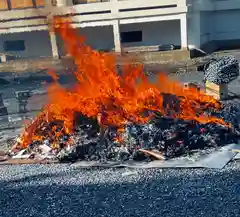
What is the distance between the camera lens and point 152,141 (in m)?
9.88

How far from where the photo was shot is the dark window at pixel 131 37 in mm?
28539

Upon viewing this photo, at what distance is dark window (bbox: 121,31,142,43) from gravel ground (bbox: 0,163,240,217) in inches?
800

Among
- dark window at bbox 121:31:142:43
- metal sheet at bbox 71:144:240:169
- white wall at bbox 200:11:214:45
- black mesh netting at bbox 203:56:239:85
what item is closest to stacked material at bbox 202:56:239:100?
black mesh netting at bbox 203:56:239:85

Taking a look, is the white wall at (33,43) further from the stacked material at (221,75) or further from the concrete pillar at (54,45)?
the stacked material at (221,75)

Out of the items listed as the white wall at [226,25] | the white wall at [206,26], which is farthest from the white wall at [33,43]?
the white wall at [226,25]

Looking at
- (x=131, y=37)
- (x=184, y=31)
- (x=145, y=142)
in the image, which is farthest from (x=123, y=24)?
(x=145, y=142)

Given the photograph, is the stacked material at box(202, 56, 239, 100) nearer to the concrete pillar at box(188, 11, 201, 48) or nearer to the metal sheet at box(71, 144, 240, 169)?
the metal sheet at box(71, 144, 240, 169)

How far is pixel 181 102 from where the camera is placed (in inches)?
440

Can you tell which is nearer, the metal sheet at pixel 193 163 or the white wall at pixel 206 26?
the metal sheet at pixel 193 163

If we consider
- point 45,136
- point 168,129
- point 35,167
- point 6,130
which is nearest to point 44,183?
point 35,167

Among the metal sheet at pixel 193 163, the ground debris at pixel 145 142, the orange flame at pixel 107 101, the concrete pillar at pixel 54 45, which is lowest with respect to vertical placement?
the metal sheet at pixel 193 163

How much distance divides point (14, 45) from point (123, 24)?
859cm

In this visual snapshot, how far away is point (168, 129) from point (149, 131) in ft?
1.64

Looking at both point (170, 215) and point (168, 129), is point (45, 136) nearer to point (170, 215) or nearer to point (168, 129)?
point (168, 129)
